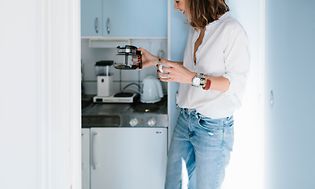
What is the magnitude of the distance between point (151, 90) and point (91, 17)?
2.06 feet

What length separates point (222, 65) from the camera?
1.69m

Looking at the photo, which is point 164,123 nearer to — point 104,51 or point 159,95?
point 159,95

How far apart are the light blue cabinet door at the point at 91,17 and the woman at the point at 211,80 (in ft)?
2.83

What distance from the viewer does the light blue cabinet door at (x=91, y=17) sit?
2.51 meters

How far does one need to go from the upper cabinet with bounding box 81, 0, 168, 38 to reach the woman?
682mm

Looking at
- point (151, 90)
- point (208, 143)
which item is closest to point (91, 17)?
point (151, 90)

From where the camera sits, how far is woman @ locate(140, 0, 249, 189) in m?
1.63

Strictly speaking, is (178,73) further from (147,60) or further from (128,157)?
(128,157)

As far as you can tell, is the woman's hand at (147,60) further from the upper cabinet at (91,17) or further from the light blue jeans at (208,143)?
the upper cabinet at (91,17)
